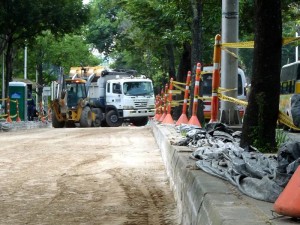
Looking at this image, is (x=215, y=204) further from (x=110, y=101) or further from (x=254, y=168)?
(x=110, y=101)

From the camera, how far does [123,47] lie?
40094 millimetres

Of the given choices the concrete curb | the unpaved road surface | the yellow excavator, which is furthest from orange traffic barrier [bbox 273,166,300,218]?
the yellow excavator

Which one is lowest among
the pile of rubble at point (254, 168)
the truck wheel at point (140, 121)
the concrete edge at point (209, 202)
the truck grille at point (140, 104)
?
the truck wheel at point (140, 121)

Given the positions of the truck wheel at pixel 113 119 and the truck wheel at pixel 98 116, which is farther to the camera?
the truck wheel at pixel 113 119

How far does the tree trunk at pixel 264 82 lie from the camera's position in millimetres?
7762

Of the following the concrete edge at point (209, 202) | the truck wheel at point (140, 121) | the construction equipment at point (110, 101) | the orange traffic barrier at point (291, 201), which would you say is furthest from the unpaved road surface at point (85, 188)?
the truck wheel at point (140, 121)

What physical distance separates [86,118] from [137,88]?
463 centimetres

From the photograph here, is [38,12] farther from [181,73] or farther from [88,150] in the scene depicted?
[88,150]

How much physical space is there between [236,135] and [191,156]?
2412 millimetres

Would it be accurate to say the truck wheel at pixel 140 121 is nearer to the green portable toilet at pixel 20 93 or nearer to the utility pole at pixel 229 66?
the green portable toilet at pixel 20 93

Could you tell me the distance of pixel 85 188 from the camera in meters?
8.41

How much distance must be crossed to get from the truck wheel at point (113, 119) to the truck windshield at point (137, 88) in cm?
138

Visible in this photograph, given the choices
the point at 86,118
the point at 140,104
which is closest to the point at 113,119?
the point at 140,104

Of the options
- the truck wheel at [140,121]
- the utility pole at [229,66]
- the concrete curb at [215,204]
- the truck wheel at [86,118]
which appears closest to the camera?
the concrete curb at [215,204]
